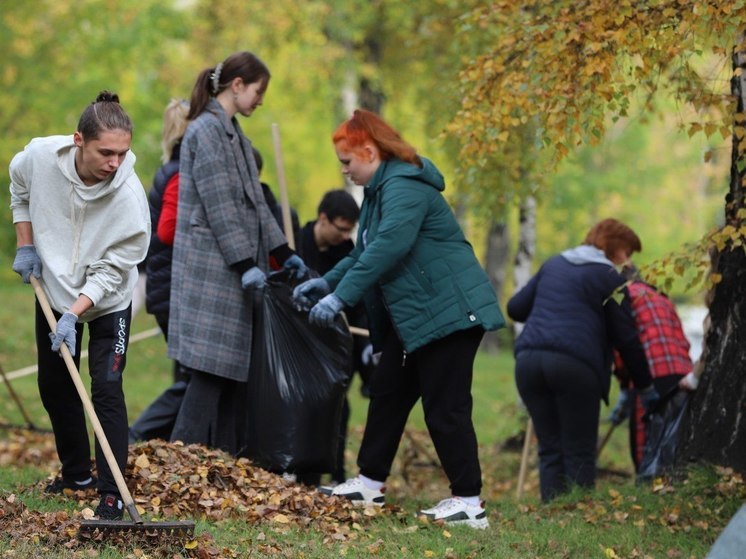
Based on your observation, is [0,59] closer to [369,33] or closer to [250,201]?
[369,33]

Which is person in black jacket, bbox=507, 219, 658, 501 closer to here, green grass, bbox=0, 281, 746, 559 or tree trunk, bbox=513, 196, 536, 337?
green grass, bbox=0, 281, 746, 559

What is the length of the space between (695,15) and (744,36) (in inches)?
25.2

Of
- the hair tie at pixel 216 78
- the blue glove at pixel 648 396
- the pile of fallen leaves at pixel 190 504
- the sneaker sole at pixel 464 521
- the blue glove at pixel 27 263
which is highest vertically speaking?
the hair tie at pixel 216 78

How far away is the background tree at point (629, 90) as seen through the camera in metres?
5.52

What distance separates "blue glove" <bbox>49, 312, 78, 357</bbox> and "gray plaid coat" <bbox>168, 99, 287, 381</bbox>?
4.88ft

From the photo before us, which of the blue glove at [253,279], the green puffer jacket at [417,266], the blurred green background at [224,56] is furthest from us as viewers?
the blurred green background at [224,56]

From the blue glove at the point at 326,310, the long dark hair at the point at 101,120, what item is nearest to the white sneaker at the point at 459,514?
the blue glove at the point at 326,310

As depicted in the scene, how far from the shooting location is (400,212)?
18.0 feet

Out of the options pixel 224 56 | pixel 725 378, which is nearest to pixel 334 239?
pixel 725 378

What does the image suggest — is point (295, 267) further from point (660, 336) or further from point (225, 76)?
point (660, 336)

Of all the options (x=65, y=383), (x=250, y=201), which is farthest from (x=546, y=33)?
(x=65, y=383)

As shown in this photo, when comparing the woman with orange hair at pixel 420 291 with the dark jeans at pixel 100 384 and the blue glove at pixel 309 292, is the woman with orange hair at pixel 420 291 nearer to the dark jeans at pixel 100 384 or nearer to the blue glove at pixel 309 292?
the blue glove at pixel 309 292

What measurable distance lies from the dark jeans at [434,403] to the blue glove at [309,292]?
439mm

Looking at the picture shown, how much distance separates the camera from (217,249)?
244 inches
